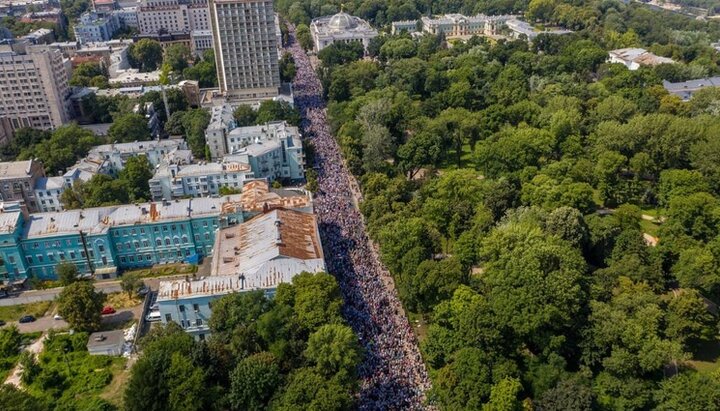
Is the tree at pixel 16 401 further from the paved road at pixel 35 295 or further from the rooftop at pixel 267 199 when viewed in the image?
the rooftop at pixel 267 199

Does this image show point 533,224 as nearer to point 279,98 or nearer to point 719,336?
A: point 719,336

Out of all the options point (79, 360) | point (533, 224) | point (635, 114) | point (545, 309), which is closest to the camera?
point (545, 309)

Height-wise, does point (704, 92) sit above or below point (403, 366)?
above

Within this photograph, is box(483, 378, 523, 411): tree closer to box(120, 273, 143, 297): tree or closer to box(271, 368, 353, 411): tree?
box(271, 368, 353, 411): tree


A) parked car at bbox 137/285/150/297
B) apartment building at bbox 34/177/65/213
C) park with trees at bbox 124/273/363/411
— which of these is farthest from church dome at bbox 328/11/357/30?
park with trees at bbox 124/273/363/411

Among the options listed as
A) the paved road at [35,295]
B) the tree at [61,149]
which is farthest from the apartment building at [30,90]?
the paved road at [35,295]

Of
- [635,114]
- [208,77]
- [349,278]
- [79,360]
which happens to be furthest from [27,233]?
[635,114]
